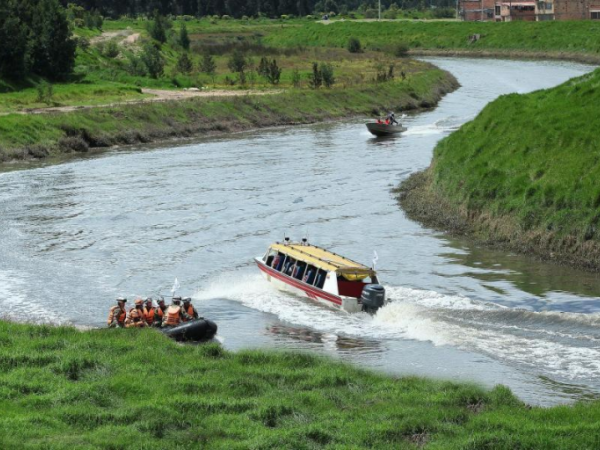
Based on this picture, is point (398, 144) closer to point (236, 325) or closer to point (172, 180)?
point (172, 180)

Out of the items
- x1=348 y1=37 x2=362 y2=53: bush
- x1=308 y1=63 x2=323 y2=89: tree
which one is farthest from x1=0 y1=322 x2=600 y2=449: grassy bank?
x1=348 y1=37 x2=362 y2=53: bush

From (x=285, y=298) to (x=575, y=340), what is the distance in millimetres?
10798

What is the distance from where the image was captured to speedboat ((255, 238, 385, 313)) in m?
33.0

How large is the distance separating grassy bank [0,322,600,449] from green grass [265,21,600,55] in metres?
125

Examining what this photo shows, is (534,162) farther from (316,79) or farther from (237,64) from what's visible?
(237,64)

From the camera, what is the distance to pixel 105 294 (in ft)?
118

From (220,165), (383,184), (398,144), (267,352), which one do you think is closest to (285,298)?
(267,352)

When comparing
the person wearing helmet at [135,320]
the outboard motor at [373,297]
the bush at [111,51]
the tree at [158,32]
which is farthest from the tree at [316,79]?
the person wearing helmet at [135,320]

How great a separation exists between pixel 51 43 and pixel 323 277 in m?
60.3

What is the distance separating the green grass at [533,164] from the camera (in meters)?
38.8

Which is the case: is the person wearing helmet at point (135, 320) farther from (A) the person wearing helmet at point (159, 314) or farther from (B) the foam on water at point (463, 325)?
(B) the foam on water at point (463, 325)

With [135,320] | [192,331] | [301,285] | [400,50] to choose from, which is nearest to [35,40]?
[301,285]

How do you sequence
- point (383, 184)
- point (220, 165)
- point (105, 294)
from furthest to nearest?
point (220, 165) < point (383, 184) < point (105, 294)

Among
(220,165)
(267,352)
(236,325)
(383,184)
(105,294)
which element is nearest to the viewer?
(267,352)
